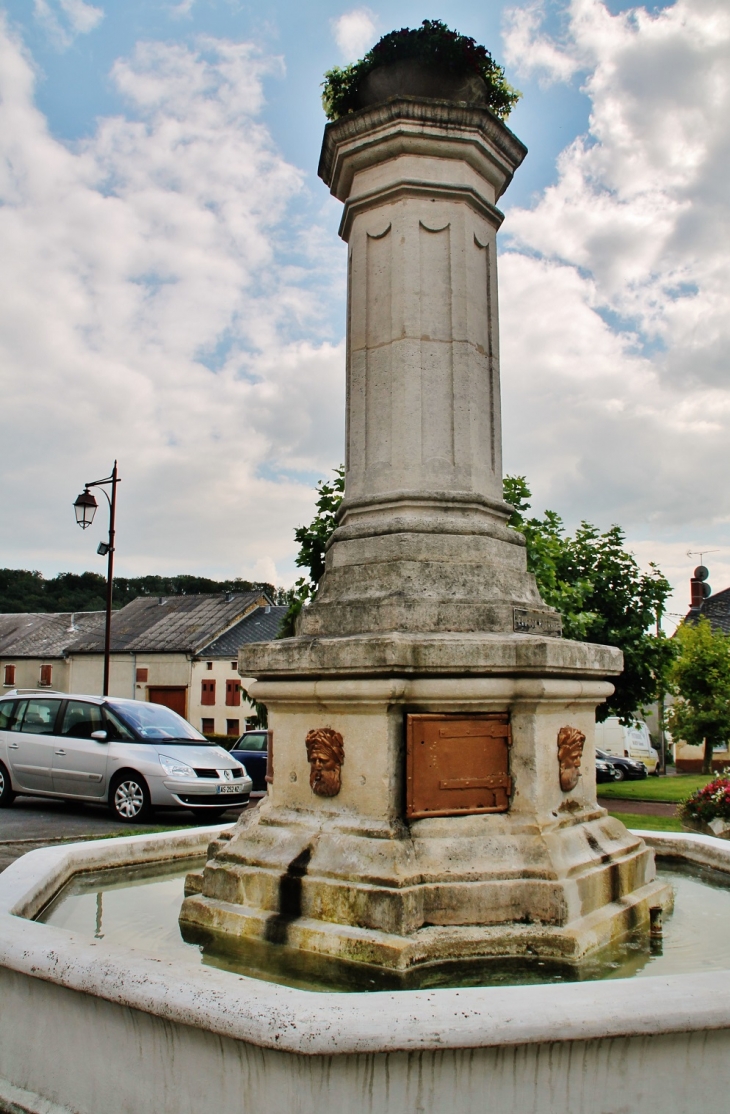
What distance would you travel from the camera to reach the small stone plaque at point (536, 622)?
4.30 meters

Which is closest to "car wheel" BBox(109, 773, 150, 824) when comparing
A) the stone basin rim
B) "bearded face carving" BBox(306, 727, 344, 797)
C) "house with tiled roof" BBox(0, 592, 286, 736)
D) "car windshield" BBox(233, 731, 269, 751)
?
"car windshield" BBox(233, 731, 269, 751)

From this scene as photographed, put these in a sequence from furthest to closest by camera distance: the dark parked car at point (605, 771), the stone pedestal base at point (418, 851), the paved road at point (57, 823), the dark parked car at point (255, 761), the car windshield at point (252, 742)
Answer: the dark parked car at point (605, 771), the car windshield at point (252, 742), the dark parked car at point (255, 761), the paved road at point (57, 823), the stone pedestal base at point (418, 851)

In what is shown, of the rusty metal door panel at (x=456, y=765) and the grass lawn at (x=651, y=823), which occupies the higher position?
the rusty metal door panel at (x=456, y=765)

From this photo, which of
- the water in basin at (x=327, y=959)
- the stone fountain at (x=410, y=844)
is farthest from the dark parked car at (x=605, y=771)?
the water in basin at (x=327, y=959)

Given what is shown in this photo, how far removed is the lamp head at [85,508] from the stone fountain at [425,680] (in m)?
14.1

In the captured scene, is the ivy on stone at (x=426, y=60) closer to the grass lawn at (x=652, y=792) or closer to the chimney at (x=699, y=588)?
the grass lawn at (x=652, y=792)

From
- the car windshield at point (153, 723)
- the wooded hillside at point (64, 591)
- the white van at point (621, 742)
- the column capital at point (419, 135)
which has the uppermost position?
the wooded hillside at point (64, 591)

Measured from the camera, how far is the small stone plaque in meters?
4.30

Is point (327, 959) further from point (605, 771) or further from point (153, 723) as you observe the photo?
point (605, 771)

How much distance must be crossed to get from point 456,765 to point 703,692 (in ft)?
89.2

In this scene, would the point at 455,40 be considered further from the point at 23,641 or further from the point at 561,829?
the point at 23,641

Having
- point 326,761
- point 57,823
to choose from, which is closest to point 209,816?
point 57,823

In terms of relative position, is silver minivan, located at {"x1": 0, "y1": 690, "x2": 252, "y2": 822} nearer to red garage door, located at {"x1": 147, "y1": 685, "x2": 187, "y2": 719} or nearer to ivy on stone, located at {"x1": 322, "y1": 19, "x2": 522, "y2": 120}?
ivy on stone, located at {"x1": 322, "y1": 19, "x2": 522, "y2": 120}

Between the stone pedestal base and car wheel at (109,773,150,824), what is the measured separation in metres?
6.61
